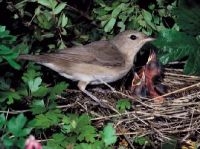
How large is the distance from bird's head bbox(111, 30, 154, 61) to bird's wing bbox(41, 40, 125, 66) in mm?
98

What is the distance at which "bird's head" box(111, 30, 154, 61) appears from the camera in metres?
6.44

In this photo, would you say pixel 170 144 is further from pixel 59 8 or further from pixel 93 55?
pixel 59 8

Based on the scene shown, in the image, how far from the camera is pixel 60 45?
20.8ft

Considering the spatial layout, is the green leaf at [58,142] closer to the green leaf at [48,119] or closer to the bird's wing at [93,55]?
the green leaf at [48,119]

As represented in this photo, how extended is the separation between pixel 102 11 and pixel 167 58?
1.63m

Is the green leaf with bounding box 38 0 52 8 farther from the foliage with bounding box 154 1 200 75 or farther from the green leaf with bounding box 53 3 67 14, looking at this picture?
the foliage with bounding box 154 1 200 75

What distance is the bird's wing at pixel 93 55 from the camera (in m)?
6.06

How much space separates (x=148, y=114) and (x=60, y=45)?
1.32 metres

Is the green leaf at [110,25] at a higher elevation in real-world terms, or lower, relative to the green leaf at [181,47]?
lower

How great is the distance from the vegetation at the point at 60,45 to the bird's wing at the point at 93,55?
0.22m

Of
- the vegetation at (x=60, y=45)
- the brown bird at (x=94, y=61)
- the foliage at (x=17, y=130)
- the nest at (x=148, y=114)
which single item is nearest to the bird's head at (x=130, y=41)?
the brown bird at (x=94, y=61)

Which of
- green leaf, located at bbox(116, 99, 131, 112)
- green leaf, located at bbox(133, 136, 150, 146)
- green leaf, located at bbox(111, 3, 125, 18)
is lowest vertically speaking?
green leaf, located at bbox(133, 136, 150, 146)

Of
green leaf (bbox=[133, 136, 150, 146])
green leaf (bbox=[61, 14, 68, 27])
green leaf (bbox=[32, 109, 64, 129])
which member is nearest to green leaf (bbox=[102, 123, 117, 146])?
green leaf (bbox=[32, 109, 64, 129])

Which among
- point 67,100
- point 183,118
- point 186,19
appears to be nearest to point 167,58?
point 186,19
